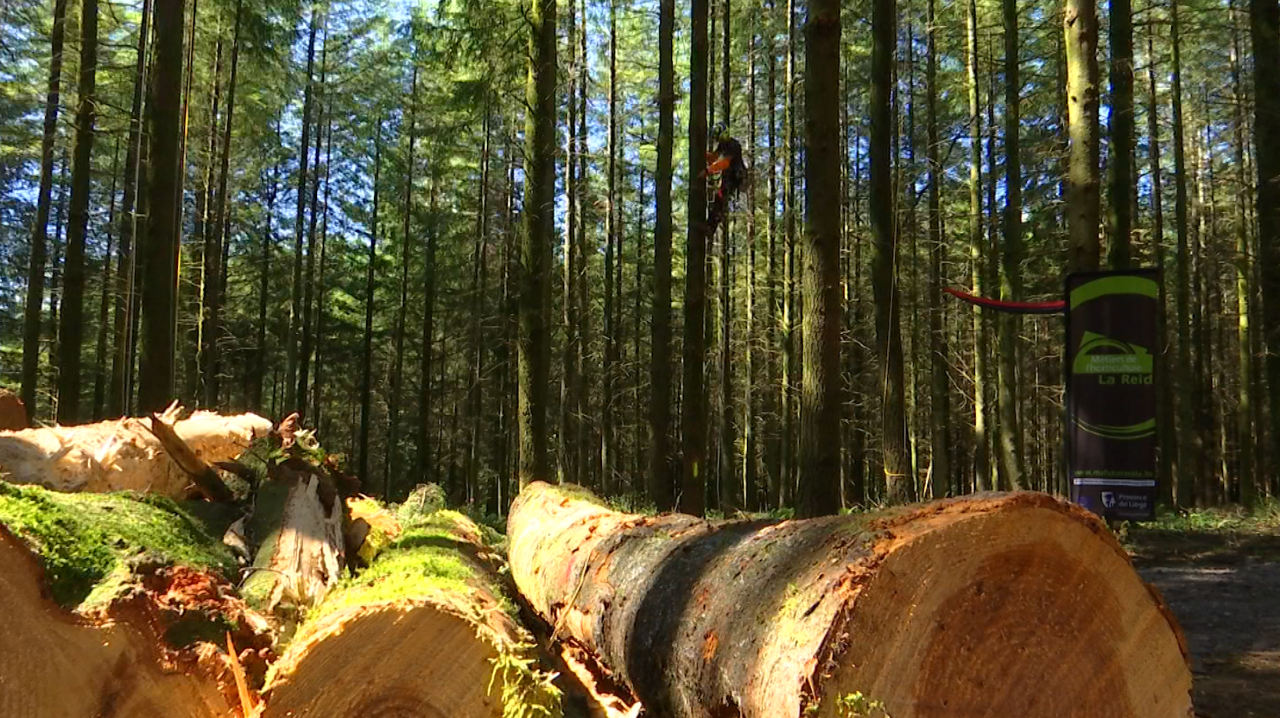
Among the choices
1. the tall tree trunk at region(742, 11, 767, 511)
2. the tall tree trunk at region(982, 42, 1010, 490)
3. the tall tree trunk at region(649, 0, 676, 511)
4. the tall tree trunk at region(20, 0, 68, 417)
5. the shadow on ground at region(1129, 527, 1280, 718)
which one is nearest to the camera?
the shadow on ground at region(1129, 527, 1280, 718)

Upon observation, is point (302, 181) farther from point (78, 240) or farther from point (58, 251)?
point (78, 240)

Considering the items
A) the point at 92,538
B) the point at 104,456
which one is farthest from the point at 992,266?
the point at 92,538

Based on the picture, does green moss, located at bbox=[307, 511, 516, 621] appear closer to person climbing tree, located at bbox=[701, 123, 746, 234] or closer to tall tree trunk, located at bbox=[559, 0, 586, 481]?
person climbing tree, located at bbox=[701, 123, 746, 234]

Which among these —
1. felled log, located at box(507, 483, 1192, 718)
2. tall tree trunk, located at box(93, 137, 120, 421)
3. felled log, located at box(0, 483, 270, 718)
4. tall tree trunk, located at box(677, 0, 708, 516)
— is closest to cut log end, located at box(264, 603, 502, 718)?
felled log, located at box(0, 483, 270, 718)

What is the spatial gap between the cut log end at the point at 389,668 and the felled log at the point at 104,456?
3.15 m

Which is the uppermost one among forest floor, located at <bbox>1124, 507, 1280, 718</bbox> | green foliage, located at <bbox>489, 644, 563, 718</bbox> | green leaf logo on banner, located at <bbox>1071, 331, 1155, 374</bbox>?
green leaf logo on banner, located at <bbox>1071, 331, 1155, 374</bbox>

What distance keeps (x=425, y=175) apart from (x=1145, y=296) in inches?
986

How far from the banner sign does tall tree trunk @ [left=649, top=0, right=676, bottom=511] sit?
5808mm

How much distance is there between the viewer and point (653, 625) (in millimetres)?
3131

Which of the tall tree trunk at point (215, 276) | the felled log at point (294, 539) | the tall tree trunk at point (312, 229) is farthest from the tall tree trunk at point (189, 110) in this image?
the felled log at point (294, 539)

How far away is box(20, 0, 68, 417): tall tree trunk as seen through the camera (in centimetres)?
1328

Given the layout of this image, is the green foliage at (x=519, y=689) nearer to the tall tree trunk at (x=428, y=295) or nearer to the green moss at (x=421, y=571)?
the green moss at (x=421, y=571)

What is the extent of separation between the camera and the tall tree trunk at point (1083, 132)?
733cm

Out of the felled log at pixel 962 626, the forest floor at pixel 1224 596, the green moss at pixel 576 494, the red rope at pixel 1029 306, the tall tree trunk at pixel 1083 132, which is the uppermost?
the tall tree trunk at pixel 1083 132
